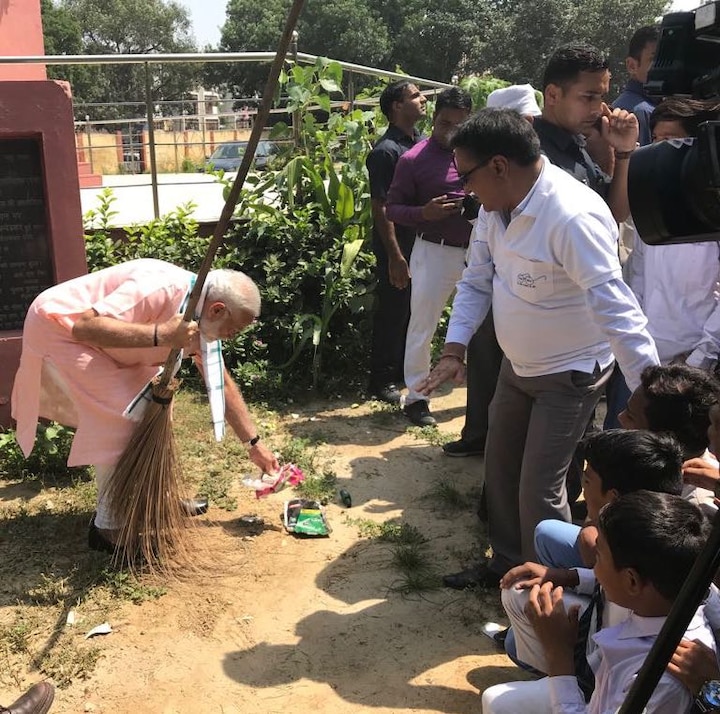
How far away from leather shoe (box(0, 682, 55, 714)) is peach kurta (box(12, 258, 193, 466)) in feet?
3.23

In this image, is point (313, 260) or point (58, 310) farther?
point (313, 260)

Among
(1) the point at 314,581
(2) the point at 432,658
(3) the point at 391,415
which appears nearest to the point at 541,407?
(2) the point at 432,658

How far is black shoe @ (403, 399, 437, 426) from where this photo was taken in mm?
4964

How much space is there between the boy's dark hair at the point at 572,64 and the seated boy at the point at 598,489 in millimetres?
1835

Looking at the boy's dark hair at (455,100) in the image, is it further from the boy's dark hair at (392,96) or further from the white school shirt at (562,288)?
the white school shirt at (562,288)

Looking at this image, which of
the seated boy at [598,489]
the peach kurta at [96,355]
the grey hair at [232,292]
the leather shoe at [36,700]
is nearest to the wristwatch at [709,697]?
the seated boy at [598,489]

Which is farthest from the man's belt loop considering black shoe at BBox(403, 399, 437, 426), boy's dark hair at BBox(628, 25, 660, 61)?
boy's dark hair at BBox(628, 25, 660, 61)

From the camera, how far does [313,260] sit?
18.0 feet

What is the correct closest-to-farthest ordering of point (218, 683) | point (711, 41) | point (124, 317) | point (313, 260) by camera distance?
point (711, 41), point (218, 683), point (124, 317), point (313, 260)

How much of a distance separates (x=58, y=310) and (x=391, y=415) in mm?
2404

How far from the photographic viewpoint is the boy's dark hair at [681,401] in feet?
7.68

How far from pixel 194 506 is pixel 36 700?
1311 mm

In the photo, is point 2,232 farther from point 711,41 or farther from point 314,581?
point 711,41

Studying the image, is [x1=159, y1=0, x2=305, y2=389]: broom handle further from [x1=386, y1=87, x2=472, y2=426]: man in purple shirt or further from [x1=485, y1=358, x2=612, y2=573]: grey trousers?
[x1=386, y1=87, x2=472, y2=426]: man in purple shirt
